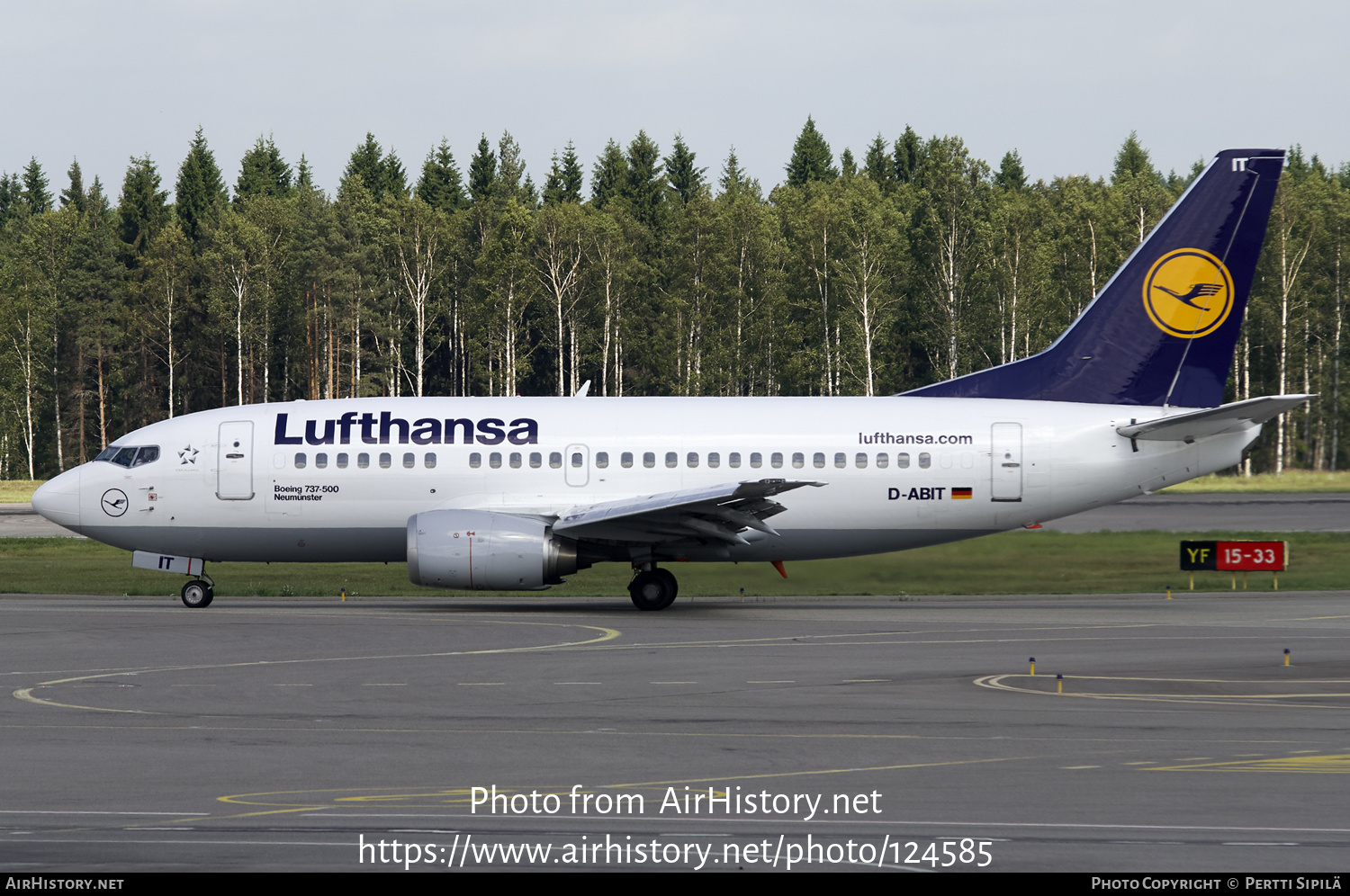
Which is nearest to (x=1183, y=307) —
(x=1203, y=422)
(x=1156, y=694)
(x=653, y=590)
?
(x=1203, y=422)

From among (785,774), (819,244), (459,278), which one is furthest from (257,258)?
(785,774)

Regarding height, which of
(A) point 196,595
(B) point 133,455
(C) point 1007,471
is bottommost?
(A) point 196,595

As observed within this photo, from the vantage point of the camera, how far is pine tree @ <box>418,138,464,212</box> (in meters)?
127

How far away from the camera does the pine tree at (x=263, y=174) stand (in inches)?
4995

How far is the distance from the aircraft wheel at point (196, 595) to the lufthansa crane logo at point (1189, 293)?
22460 mm

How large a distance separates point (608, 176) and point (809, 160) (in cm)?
2559

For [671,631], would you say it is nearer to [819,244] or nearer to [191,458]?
[191,458]

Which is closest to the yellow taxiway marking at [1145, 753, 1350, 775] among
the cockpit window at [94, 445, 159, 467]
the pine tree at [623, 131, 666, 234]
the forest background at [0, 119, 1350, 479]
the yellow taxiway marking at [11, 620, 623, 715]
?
the yellow taxiway marking at [11, 620, 623, 715]

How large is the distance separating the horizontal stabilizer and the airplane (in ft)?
0.29

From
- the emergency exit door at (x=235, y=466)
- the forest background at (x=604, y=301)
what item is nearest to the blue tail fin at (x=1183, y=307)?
the emergency exit door at (x=235, y=466)

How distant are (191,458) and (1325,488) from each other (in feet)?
205

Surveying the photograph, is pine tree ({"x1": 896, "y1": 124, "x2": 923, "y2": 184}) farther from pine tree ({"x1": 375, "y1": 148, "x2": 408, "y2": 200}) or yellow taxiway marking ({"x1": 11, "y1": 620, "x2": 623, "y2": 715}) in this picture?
yellow taxiway marking ({"x1": 11, "y1": 620, "x2": 623, "y2": 715})

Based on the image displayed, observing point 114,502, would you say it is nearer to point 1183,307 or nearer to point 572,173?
point 1183,307

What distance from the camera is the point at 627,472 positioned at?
30.4 meters
